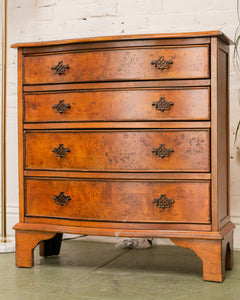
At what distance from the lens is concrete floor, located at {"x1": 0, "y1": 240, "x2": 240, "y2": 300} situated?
7.02 ft

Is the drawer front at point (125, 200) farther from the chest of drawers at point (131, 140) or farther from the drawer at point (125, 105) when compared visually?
the drawer at point (125, 105)

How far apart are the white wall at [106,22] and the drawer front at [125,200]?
78cm

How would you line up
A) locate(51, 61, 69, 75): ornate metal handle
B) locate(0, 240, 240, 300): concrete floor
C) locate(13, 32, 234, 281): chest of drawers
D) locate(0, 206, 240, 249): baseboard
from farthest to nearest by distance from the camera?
locate(0, 206, 240, 249): baseboard, locate(51, 61, 69, 75): ornate metal handle, locate(13, 32, 234, 281): chest of drawers, locate(0, 240, 240, 300): concrete floor

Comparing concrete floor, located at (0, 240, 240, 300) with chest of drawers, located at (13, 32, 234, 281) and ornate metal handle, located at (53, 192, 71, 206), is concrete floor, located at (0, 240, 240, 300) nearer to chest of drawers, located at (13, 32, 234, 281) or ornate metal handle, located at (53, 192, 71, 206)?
chest of drawers, located at (13, 32, 234, 281)

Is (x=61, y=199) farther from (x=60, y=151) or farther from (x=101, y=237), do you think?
(x=101, y=237)

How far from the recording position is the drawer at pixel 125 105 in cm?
232

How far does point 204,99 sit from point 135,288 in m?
0.91

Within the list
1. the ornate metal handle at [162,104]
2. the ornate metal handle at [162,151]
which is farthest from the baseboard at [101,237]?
the ornate metal handle at [162,104]

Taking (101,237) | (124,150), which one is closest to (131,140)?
(124,150)

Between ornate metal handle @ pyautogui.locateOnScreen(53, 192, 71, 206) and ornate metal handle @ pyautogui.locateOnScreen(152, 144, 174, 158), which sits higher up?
ornate metal handle @ pyautogui.locateOnScreen(152, 144, 174, 158)

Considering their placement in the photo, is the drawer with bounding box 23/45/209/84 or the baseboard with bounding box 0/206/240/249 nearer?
the drawer with bounding box 23/45/209/84

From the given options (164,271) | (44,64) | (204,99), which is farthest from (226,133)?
(44,64)

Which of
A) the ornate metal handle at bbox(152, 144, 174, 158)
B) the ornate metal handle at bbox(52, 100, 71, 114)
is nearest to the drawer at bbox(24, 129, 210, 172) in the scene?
the ornate metal handle at bbox(152, 144, 174, 158)

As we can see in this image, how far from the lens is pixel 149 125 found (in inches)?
93.0
